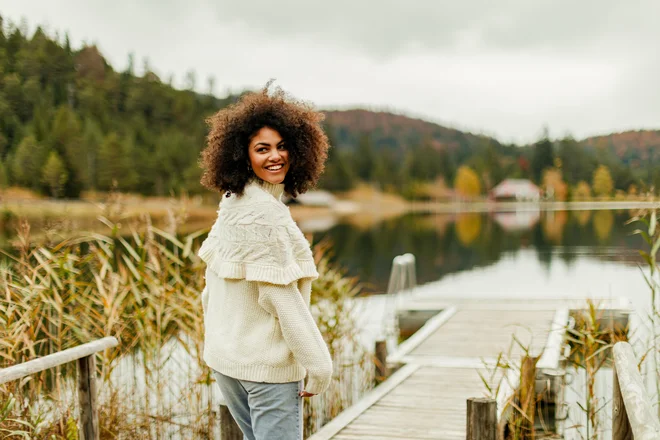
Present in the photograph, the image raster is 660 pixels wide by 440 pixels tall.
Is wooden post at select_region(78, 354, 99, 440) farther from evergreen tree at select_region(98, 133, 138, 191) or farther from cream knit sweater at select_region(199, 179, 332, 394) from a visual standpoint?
evergreen tree at select_region(98, 133, 138, 191)

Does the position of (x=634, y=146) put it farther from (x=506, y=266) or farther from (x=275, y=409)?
(x=506, y=266)

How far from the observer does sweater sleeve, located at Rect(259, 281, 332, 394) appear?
1.77m

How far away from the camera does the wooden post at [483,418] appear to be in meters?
3.31

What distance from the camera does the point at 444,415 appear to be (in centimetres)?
447

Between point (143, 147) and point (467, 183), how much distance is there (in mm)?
59672

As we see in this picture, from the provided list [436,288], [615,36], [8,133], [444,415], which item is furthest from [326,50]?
[444,415]

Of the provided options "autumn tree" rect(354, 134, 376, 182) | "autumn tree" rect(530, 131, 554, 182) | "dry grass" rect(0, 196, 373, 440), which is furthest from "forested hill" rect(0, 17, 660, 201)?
"dry grass" rect(0, 196, 373, 440)

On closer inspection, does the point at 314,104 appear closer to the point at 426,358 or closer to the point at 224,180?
the point at 224,180

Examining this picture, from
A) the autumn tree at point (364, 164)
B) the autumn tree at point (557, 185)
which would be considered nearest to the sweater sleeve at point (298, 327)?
the autumn tree at point (557, 185)

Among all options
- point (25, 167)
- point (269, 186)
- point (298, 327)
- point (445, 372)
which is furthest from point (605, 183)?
point (25, 167)

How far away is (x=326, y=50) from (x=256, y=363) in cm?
9197

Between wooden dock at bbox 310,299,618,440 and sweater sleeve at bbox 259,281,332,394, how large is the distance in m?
2.08

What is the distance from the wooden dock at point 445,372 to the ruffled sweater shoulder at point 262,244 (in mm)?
2200

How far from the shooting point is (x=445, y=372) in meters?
5.71
